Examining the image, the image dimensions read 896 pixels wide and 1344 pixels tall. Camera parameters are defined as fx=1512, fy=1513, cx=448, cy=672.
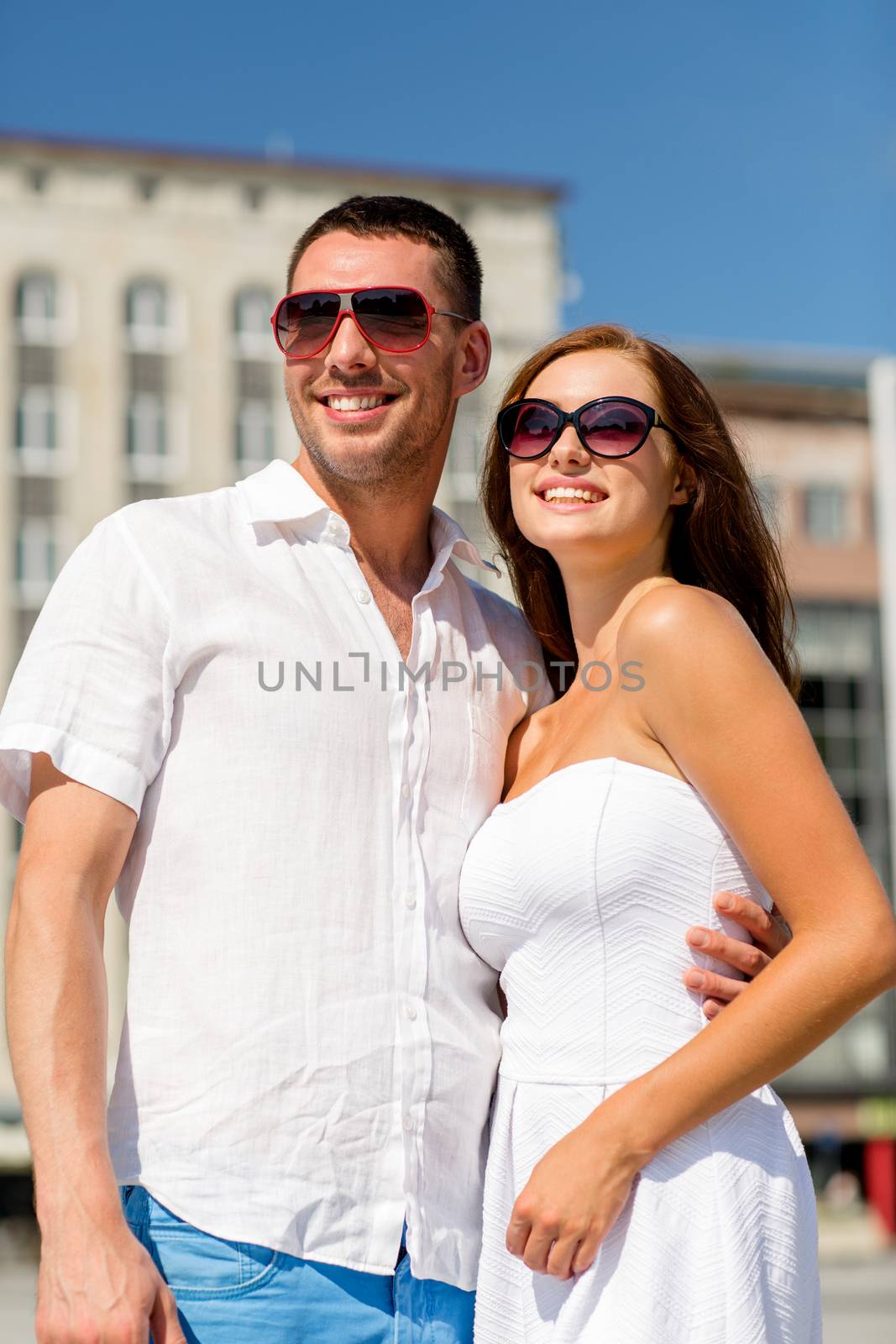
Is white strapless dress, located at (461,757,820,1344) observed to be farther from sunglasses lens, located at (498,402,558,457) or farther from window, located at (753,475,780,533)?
window, located at (753,475,780,533)

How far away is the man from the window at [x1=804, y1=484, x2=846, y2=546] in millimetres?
33165

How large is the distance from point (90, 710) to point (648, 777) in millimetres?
1030

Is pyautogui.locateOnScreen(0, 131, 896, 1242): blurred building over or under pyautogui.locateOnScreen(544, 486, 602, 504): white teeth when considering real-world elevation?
over

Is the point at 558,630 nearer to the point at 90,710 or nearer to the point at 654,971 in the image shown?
the point at 654,971

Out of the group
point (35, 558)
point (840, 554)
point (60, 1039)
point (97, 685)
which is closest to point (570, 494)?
point (97, 685)

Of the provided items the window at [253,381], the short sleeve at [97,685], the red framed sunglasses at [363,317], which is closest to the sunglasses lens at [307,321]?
the red framed sunglasses at [363,317]

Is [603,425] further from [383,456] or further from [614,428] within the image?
[383,456]

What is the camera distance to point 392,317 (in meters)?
3.26

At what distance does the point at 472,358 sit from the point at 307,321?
1.51 feet

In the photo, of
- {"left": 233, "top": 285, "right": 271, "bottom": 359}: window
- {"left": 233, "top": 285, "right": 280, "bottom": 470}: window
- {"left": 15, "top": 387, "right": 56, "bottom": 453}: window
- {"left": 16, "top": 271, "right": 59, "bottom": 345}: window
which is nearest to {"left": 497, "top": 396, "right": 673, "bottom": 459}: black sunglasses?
{"left": 233, "top": 285, "right": 280, "bottom": 470}: window

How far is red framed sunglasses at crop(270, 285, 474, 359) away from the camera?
127 inches

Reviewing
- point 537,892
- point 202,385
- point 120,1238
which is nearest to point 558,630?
point 537,892

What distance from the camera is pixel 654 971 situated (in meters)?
2.81

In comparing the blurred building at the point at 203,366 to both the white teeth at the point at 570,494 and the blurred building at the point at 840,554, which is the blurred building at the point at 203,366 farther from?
the white teeth at the point at 570,494
